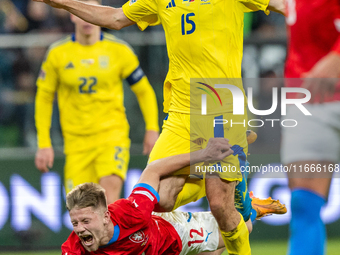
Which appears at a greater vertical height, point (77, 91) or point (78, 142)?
point (77, 91)

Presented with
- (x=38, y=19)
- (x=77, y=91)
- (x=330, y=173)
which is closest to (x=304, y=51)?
(x=330, y=173)

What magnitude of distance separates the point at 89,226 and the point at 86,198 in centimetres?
17

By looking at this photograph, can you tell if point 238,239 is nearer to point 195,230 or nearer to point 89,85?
point 195,230

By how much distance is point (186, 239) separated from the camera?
4.01 meters

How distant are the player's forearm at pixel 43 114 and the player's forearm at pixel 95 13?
198cm

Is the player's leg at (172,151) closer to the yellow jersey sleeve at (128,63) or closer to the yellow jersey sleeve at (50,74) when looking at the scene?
the yellow jersey sleeve at (128,63)

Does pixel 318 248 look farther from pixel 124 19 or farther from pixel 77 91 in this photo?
pixel 77 91

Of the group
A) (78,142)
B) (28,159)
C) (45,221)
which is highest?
(78,142)

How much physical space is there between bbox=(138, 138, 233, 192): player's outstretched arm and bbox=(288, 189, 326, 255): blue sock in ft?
2.74

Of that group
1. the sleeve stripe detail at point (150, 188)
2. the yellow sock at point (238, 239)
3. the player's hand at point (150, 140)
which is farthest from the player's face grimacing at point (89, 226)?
the player's hand at point (150, 140)

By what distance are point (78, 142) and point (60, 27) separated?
2094mm

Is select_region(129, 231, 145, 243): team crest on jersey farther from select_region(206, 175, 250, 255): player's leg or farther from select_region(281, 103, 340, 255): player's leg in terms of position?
select_region(281, 103, 340, 255): player's leg

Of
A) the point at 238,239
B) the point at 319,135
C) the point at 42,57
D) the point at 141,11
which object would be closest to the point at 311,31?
the point at 319,135

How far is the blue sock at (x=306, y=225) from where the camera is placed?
2.87 metres
